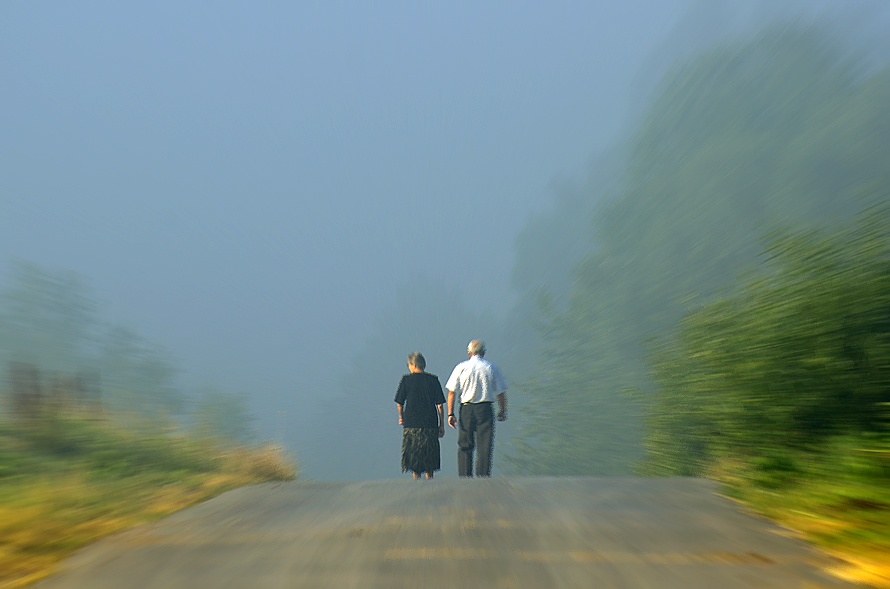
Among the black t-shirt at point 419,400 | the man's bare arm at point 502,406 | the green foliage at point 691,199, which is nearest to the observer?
the black t-shirt at point 419,400

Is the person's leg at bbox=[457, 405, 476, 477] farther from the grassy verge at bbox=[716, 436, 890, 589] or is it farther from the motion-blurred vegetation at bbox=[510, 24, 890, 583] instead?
the grassy verge at bbox=[716, 436, 890, 589]

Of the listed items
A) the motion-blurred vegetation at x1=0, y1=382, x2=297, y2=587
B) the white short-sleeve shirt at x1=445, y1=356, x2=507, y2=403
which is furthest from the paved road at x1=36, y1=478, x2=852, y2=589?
the white short-sleeve shirt at x1=445, y1=356, x2=507, y2=403

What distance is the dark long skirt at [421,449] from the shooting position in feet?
33.9

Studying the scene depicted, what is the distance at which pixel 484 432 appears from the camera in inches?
414

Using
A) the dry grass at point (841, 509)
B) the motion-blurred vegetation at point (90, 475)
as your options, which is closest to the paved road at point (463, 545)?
the dry grass at point (841, 509)

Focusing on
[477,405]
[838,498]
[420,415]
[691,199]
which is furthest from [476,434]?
[691,199]

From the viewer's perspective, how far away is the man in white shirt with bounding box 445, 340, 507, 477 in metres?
10.5

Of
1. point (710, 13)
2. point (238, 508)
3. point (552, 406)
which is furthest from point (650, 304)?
point (238, 508)

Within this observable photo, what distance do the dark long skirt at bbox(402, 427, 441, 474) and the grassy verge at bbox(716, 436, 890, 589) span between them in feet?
16.9

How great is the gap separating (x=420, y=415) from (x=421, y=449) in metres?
0.42

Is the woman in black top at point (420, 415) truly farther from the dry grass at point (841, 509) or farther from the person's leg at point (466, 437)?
the dry grass at point (841, 509)

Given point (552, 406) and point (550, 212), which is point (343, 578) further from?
point (550, 212)

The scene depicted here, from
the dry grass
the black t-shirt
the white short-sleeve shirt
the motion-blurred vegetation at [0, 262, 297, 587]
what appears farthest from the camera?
the white short-sleeve shirt

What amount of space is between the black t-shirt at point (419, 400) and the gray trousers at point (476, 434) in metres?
0.41
